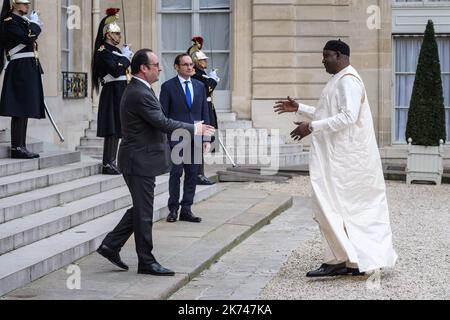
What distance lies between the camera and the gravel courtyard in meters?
8.77

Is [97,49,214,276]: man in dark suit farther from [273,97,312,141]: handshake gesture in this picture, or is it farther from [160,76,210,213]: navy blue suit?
[160,76,210,213]: navy blue suit

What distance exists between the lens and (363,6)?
2109 centimetres

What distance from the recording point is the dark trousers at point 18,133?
12422 mm

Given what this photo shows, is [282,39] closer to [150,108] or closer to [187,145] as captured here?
[187,145]

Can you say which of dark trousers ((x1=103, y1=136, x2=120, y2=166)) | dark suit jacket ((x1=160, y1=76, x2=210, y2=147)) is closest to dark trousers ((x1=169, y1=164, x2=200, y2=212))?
dark suit jacket ((x1=160, y1=76, x2=210, y2=147))

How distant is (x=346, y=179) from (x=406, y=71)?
1281 centimetres

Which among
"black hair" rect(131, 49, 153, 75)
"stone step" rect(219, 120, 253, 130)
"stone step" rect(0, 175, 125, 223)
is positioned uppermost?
"black hair" rect(131, 49, 153, 75)

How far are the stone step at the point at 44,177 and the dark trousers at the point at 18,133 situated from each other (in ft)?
1.31

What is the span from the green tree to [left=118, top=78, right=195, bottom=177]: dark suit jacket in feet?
33.1

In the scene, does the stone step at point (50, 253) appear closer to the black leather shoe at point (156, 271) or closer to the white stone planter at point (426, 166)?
the black leather shoe at point (156, 271)

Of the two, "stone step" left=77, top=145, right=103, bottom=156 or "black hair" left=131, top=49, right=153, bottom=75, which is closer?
"black hair" left=131, top=49, right=153, bottom=75

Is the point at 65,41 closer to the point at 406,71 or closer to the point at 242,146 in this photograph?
the point at 242,146

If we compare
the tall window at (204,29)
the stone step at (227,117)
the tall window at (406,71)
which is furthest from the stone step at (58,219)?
the tall window at (406,71)
